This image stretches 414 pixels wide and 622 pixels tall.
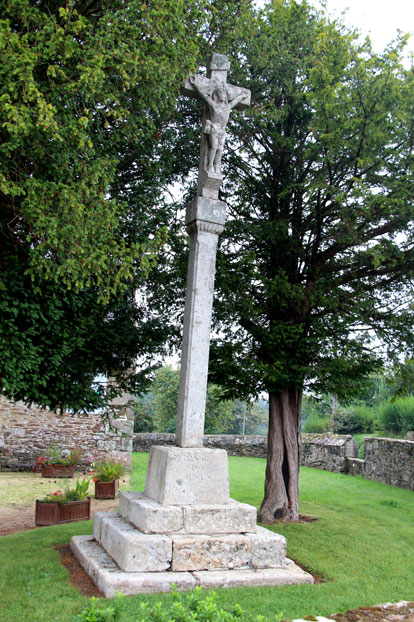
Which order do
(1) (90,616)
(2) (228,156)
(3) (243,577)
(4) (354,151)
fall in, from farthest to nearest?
(2) (228,156)
(4) (354,151)
(3) (243,577)
(1) (90,616)

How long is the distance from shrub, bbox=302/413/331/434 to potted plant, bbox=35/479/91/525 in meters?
17.6

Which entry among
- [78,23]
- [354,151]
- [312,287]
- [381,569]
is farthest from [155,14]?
[381,569]

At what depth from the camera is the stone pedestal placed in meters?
5.06

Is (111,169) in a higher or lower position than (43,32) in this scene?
lower

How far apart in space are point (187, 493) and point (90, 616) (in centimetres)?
295

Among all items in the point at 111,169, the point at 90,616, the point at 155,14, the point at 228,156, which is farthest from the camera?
the point at 228,156

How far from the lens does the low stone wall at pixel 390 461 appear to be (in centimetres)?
1412

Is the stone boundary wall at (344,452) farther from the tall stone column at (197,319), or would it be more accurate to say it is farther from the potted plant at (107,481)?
the tall stone column at (197,319)

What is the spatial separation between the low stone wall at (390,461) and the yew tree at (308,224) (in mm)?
5616

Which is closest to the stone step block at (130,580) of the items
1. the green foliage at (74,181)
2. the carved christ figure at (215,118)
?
the green foliage at (74,181)

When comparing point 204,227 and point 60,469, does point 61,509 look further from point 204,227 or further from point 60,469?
point 204,227

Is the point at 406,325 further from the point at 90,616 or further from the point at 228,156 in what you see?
the point at 90,616

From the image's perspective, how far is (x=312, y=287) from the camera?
966 centimetres

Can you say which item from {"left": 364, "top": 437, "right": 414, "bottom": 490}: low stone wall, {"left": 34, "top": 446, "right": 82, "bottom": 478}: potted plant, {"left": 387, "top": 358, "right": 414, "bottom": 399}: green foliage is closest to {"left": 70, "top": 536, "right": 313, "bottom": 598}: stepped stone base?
{"left": 387, "top": 358, "right": 414, "bottom": 399}: green foliage
